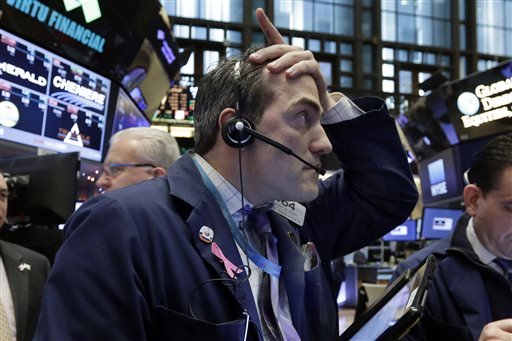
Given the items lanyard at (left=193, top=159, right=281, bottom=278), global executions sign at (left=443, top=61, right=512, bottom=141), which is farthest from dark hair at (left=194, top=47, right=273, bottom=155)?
global executions sign at (left=443, top=61, right=512, bottom=141)

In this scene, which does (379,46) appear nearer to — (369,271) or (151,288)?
(369,271)

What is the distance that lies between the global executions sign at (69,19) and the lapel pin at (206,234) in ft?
11.0

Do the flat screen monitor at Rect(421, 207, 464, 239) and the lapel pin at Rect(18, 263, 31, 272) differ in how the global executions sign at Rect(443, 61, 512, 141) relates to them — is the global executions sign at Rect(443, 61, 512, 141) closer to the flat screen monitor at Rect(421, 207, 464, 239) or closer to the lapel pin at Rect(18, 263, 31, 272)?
→ the flat screen monitor at Rect(421, 207, 464, 239)

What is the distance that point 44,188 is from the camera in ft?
9.22

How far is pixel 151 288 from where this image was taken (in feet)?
3.51

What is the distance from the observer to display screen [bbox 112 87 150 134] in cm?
520

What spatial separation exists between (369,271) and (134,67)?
748 centimetres

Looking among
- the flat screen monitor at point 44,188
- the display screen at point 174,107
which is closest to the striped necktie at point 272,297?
the flat screen monitor at point 44,188

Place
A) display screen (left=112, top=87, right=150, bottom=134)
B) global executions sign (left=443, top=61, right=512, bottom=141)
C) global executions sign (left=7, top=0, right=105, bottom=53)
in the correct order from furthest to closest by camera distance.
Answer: global executions sign (left=443, top=61, right=512, bottom=141) → display screen (left=112, top=87, right=150, bottom=134) → global executions sign (left=7, top=0, right=105, bottom=53)

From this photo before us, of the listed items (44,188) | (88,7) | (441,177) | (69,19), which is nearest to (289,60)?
(44,188)

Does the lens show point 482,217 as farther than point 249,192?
Yes

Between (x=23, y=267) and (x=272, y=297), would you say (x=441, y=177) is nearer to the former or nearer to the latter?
(x=23, y=267)

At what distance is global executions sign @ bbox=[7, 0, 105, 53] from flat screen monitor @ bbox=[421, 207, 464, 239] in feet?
19.4

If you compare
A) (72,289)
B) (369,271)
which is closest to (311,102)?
(72,289)
